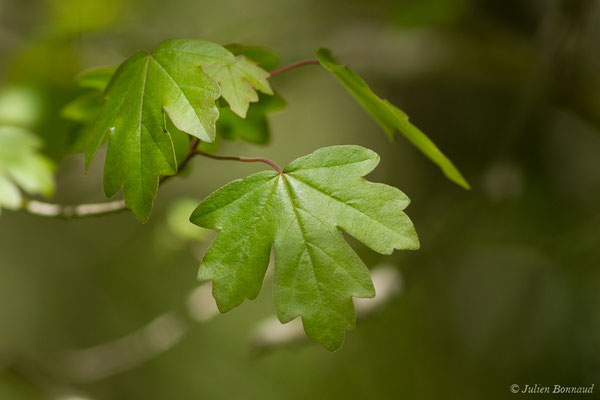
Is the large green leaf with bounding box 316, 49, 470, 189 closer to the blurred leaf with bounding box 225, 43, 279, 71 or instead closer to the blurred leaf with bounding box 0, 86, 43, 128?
the blurred leaf with bounding box 225, 43, 279, 71

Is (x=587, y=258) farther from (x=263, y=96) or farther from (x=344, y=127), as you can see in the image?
(x=344, y=127)

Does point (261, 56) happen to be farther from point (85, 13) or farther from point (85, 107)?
point (85, 13)

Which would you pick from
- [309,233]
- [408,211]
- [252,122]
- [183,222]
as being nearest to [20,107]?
[183,222]

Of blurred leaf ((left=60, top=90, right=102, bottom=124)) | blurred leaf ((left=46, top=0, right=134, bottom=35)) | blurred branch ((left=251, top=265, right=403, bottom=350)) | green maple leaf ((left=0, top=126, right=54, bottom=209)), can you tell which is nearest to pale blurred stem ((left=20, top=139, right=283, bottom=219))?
green maple leaf ((left=0, top=126, right=54, bottom=209))

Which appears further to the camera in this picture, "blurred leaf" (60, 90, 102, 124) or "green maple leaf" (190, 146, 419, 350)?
"blurred leaf" (60, 90, 102, 124)

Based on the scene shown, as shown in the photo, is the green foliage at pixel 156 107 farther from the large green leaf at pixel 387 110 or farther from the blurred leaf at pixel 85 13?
the blurred leaf at pixel 85 13

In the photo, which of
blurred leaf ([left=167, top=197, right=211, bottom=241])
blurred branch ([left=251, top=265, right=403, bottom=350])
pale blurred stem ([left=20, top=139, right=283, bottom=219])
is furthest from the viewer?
blurred leaf ([left=167, top=197, right=211, bottom=241])

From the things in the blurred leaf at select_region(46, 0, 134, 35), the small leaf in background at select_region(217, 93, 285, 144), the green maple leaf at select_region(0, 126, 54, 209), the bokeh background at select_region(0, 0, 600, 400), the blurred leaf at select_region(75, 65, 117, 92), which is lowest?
the bokeh background at select_region(0, 0, 600, 400)

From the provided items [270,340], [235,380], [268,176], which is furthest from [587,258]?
[235,380]
